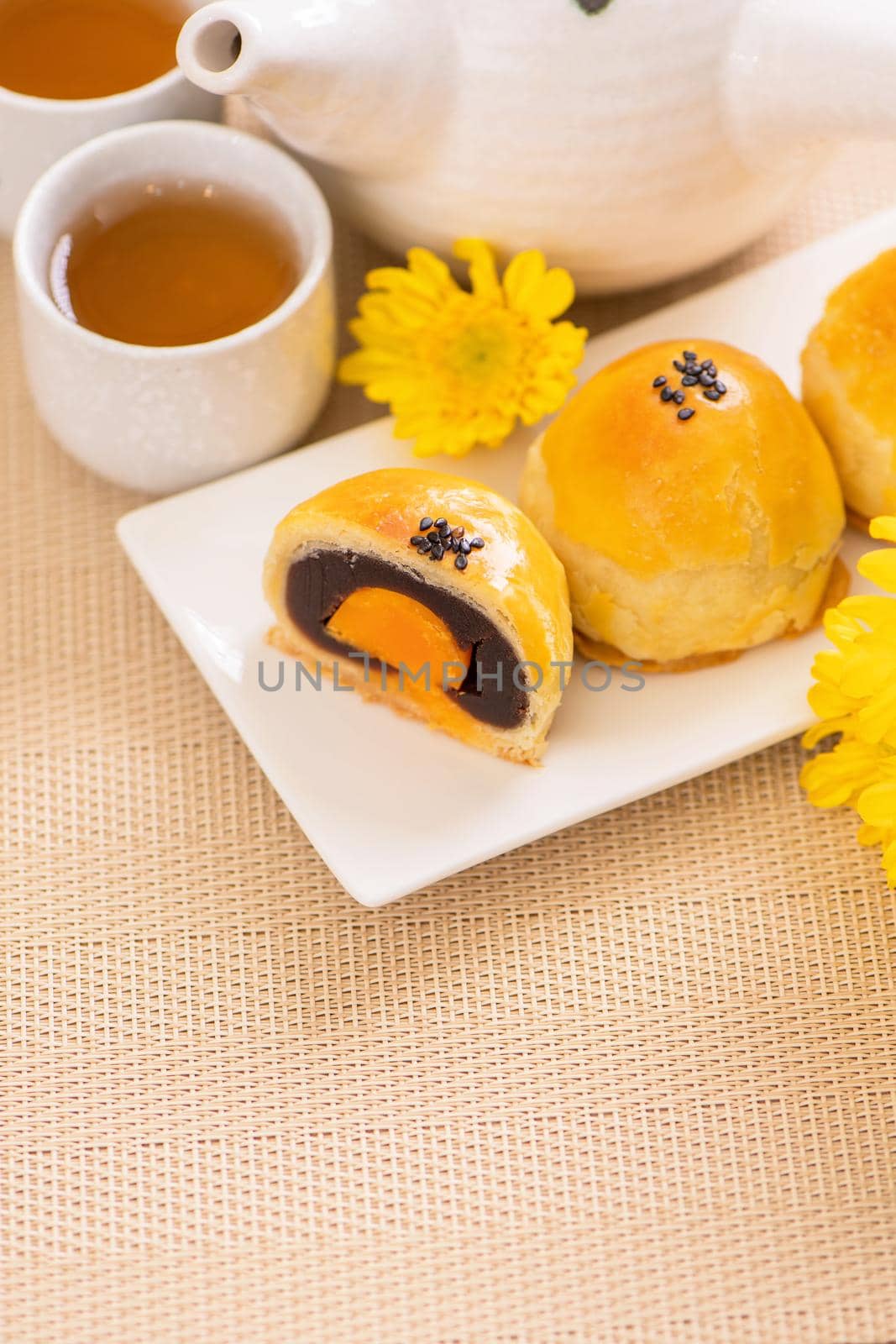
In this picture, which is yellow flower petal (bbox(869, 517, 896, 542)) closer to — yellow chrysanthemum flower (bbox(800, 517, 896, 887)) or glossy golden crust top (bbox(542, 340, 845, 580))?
yellow chrysanthemum flower (bbox(800, 517, 896, 887))

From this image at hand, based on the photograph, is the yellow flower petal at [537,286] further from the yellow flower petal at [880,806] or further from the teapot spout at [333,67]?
the yellow flower petal at [880,806]

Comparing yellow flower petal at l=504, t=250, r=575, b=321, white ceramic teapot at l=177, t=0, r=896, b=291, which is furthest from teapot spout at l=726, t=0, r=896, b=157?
yellow flower petal at l=504, t=250, r=575, b=321

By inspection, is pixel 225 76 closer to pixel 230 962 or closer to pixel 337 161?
pixel 337 161

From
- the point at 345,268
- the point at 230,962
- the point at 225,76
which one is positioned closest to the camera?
the point at 225,76

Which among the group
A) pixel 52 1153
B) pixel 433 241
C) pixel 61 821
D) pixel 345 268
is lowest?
pixel 52 1153

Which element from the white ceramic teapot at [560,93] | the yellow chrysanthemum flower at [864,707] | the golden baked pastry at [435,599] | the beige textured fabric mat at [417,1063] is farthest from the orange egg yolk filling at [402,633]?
the white ceramic teapot at [560,93]

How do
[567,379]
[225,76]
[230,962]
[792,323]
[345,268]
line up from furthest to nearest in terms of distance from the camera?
[345,268]
[792,323]
[567,379]
[230,962]
[225,76]

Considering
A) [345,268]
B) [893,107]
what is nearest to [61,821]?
[345,268]
